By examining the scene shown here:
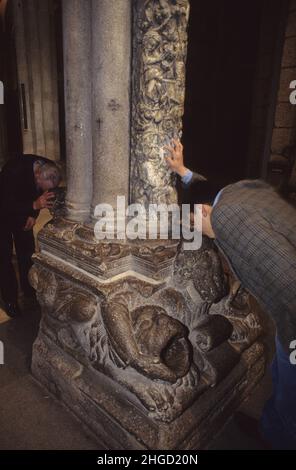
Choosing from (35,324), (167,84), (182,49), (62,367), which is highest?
(182,49)

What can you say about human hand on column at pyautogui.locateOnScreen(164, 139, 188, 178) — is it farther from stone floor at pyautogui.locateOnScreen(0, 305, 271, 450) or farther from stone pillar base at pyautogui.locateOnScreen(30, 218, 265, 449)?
stone floor at pyautogui.locateOnScreen(0, 305, 271, 450)

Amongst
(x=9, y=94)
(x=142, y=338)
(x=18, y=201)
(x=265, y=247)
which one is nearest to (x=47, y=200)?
(x=18, y=201)

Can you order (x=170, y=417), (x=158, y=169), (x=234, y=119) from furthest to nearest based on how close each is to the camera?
(x=234, y=119)
(x=158, y=169)
(x=170, y=417)

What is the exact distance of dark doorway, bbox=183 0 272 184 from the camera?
5141 mm

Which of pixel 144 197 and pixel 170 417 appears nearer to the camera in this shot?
pixel 170 417

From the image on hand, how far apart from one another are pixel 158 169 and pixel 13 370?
1675 mm

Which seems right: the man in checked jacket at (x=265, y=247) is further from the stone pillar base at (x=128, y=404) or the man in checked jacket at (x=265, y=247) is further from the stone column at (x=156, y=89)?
the stone column at (x=156, y=89)

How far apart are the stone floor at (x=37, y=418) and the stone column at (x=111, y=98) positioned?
1239mm

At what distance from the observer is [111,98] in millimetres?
1888

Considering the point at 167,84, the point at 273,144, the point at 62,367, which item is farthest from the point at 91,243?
the point at 273,144

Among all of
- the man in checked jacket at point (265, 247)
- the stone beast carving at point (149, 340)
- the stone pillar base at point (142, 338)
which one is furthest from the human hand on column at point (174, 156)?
the stone beast carving at point (149, 340)

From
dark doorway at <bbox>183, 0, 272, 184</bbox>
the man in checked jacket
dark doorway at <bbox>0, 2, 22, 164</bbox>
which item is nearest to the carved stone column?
the man in checked jacket
